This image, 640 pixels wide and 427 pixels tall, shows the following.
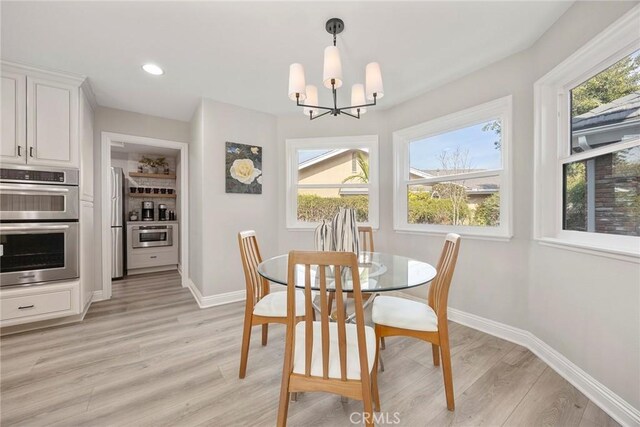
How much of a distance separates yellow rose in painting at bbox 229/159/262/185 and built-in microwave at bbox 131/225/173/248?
2.47 m

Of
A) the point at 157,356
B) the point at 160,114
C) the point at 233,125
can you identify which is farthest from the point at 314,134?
the point at 157,356

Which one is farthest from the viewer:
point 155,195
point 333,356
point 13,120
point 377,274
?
point 155,195

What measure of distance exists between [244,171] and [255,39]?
159cm

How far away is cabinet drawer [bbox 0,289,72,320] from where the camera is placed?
2252 mm

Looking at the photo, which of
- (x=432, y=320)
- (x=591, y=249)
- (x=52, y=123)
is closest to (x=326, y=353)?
(x=432, y=320)

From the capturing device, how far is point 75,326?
8.30 feet

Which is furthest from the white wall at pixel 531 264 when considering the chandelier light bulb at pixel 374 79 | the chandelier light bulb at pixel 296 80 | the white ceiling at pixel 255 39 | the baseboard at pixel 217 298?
the baseboard at pixel 217 298

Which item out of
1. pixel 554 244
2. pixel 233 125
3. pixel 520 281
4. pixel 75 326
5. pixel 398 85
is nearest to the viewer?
pixel 554 244

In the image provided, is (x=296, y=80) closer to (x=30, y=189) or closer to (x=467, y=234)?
(x=467, y=234)

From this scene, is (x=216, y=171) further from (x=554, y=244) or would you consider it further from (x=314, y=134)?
(x=554, y=244)

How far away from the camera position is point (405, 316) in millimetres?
1552

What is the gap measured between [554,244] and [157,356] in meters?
3.06

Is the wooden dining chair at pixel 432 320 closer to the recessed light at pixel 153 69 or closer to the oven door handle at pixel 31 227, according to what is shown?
the recessed light at pixel 153 69

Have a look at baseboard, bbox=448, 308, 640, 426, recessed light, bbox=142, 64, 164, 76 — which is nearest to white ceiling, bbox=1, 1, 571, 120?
recessed light, bbox=142, 64, 164, 76
